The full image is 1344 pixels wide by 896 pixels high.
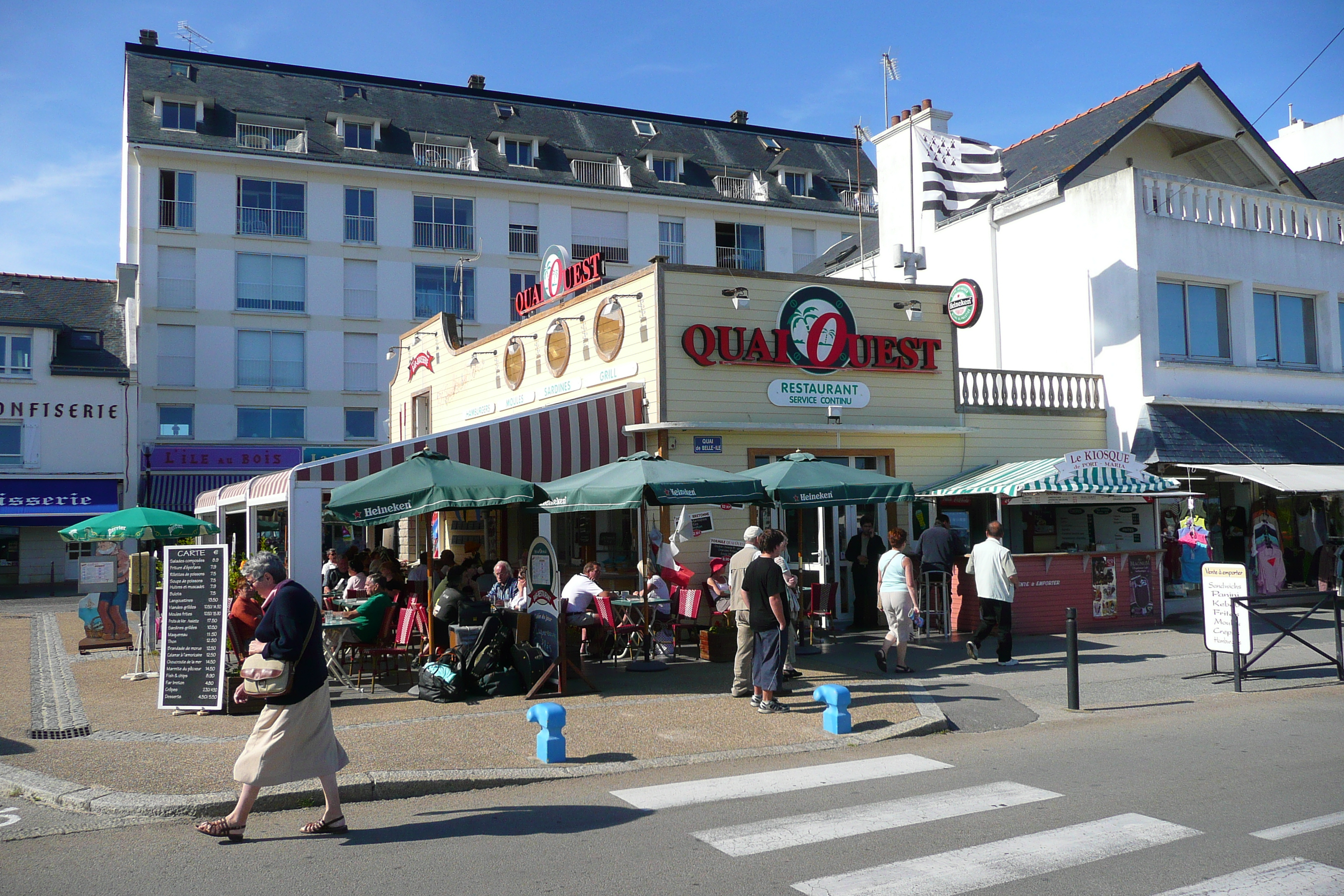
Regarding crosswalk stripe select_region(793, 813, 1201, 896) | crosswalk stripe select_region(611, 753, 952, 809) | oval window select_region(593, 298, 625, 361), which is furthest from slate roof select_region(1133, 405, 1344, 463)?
crosswalk stripe select_region(793, 813, 1201, 896)

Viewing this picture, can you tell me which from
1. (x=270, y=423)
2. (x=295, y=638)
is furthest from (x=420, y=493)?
(x=270, y=423)

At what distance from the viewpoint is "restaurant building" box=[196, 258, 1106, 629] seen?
14.6m

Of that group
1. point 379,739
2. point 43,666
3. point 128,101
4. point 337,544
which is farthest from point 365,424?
point 379,739

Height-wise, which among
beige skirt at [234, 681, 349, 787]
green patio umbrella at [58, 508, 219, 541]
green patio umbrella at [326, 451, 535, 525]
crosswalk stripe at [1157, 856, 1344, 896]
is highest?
green patio umbrella at [326, 451, 535, 525]

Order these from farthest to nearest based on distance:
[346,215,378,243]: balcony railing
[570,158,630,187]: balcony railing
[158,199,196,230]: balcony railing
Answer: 1. [570,158,630,187]: balcony railing
2. [346,215,378,243]: balcony railing
3. [158,199,196,230]: balcony railing

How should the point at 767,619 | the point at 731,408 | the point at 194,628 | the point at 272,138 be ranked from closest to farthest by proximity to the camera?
1. the point at 767,619
2. the point at 194,628
3. the point at 731,408
4. the point at 272,138

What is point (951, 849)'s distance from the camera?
17.8ft

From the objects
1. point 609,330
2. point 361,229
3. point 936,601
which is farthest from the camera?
point 361,229

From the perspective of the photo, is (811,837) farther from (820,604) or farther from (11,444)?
(11,444)

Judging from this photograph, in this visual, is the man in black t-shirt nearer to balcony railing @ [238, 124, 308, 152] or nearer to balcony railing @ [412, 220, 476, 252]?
balcony railing @ [412, 220, 476, 252]

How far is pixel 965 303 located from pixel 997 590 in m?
5.93

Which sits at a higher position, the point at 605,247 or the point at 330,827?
the point at 605,247

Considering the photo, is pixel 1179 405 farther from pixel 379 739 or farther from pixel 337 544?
pixel 337 544

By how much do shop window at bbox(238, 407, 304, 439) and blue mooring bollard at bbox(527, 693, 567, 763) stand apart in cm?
3262
